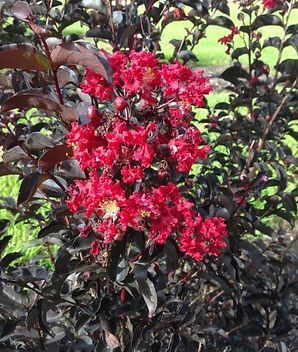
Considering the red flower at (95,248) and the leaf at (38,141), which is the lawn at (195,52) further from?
the red flower at (95,248)

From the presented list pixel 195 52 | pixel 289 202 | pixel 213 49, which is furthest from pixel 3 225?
pixel 213 49

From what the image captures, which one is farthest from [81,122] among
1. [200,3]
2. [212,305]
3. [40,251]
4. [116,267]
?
[40,251]

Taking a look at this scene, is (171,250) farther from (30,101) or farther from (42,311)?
(30,101)

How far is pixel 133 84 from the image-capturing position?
3.58 ft

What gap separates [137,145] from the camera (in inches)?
Answer: 42.1

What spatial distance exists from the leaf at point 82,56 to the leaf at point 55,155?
192mm

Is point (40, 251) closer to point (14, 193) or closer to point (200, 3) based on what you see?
point (14, 193)

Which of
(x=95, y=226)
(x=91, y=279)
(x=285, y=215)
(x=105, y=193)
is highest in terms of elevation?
(x=105, y=193)

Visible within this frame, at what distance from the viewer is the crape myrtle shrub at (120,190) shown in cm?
109

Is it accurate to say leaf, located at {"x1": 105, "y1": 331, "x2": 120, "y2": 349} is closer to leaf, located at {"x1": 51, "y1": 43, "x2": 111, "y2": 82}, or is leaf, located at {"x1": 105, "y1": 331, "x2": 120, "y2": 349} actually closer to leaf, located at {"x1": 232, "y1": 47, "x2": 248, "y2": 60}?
leaf, located at {"x1": 51, "y1": 43, "x2": 111, "y2": 82}

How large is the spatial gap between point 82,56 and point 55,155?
0.23 meters

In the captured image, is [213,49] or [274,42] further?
[213,49]

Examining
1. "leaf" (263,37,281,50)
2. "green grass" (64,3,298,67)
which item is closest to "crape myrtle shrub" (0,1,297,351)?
"leaf" (263,37,281,50)

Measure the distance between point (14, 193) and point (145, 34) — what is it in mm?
2262
